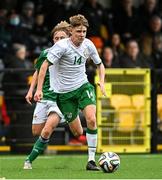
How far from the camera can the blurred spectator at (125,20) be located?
69.0ft

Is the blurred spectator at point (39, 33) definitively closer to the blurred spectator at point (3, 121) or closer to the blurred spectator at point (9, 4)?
the blurred spectator at point (9, 4)

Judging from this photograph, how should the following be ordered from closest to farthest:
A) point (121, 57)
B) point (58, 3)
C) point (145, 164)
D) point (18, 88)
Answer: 1. point (145, 164)
2. point (18, 88)
3. point (121, 57)
4. point (58, 3)

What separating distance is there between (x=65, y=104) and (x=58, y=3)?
8.38 m

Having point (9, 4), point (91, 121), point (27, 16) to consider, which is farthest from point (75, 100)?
point (9, 4)

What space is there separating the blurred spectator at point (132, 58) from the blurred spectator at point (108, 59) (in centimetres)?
19

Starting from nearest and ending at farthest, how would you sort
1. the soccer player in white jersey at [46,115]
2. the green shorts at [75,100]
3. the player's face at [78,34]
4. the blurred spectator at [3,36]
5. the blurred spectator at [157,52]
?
1. the player's face at [78,34]
2. the green shorts at [75,100]
3. the soccer player in white jersey at [46,115]
4. the blurred spectator at [3,36]
5. the blurred spectator at [157,52]

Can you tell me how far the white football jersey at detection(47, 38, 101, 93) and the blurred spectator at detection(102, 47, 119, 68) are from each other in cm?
567

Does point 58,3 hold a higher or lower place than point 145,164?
higher

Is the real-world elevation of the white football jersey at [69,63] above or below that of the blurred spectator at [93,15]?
below

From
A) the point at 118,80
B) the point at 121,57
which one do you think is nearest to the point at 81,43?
the point at 118,80

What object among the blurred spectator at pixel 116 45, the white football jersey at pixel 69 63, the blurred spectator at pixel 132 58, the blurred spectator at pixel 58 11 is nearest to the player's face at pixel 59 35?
the white football jersey at pixel 69 63

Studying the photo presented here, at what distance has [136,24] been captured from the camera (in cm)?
2109

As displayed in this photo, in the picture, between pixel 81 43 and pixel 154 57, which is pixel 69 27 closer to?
pixel 81 43

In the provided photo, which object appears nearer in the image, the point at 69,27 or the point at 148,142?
the point at 69,27
